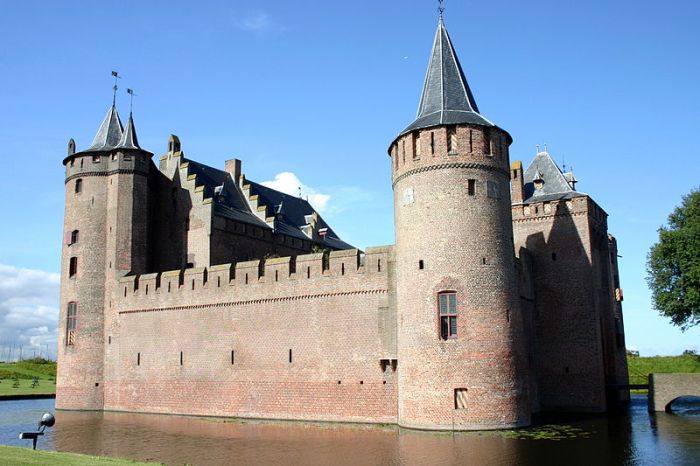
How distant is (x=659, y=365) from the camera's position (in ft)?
126

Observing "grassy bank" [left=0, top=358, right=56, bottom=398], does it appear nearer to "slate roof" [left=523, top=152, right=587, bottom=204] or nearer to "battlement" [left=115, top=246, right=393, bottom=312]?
"battlement" [left=115, top=246, right=393, bottom=312]

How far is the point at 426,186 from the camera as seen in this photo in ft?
67.2

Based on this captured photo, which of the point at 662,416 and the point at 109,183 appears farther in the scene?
the point at 109,183

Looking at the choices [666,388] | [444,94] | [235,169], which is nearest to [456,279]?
[444,94]

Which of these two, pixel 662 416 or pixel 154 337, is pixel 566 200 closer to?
pixel 662 416

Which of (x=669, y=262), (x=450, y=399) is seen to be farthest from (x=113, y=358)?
(x=669, y=262)

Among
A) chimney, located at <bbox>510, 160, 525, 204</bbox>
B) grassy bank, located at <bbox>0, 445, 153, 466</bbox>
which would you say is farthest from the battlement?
grassy bank, located at <bbox>0, 445, 153, 466</bbox>

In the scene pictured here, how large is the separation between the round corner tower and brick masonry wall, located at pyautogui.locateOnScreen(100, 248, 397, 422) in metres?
0.74

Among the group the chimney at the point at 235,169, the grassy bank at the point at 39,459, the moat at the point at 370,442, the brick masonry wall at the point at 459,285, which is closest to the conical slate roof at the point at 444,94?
the brick masonry wall at the point at 459,285

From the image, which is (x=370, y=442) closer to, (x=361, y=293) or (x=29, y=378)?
(x=361, y=293)

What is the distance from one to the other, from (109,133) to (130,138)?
140cm

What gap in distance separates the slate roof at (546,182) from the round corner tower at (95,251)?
1671 cm

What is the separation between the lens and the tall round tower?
749 inches

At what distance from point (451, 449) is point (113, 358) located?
1767 cm
